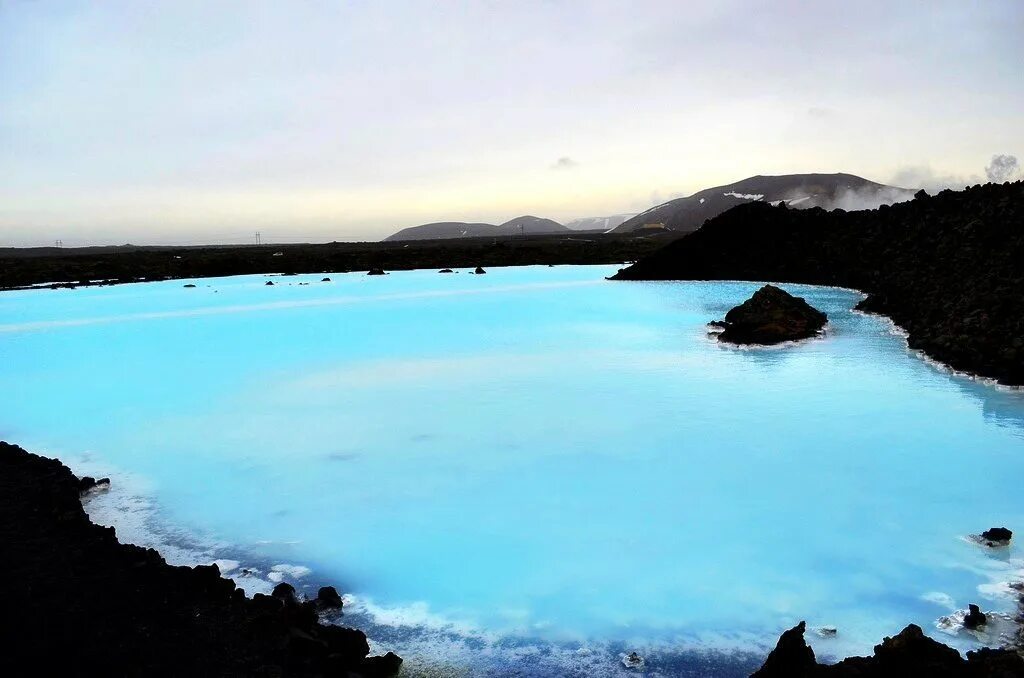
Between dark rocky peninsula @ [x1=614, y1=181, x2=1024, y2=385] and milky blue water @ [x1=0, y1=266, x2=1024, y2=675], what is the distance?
0.93m

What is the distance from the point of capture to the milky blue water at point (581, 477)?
15.1ft

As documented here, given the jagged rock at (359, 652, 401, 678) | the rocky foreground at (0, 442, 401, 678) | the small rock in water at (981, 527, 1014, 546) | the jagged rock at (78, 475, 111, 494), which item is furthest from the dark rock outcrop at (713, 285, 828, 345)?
the jagged rock at (359, 652, 401, 678)

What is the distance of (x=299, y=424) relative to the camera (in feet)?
32.6

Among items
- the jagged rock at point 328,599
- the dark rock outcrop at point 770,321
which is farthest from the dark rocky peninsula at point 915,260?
Result: the jagged rock at point 328,599

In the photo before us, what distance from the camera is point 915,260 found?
2311 cm

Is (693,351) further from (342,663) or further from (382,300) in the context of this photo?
→ (382,300)

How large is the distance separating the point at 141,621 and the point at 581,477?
14.0ft

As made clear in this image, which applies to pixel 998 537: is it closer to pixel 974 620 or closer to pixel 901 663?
pixel 974 620

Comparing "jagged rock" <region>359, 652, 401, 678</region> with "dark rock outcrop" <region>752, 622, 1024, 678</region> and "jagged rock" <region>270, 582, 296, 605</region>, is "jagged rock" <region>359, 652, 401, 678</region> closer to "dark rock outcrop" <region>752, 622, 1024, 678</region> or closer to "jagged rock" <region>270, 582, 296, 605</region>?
"jagged rock" <region>270, 582, 296, 605</region>

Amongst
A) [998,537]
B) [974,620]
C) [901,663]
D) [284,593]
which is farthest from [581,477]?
[901,663]

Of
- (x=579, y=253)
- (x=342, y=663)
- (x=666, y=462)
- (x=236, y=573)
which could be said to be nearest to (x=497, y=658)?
(x=342, y=663)

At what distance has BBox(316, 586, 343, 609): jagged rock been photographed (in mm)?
4672

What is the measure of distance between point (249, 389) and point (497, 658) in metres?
9.93

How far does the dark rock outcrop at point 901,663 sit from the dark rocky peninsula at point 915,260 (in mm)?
8958
